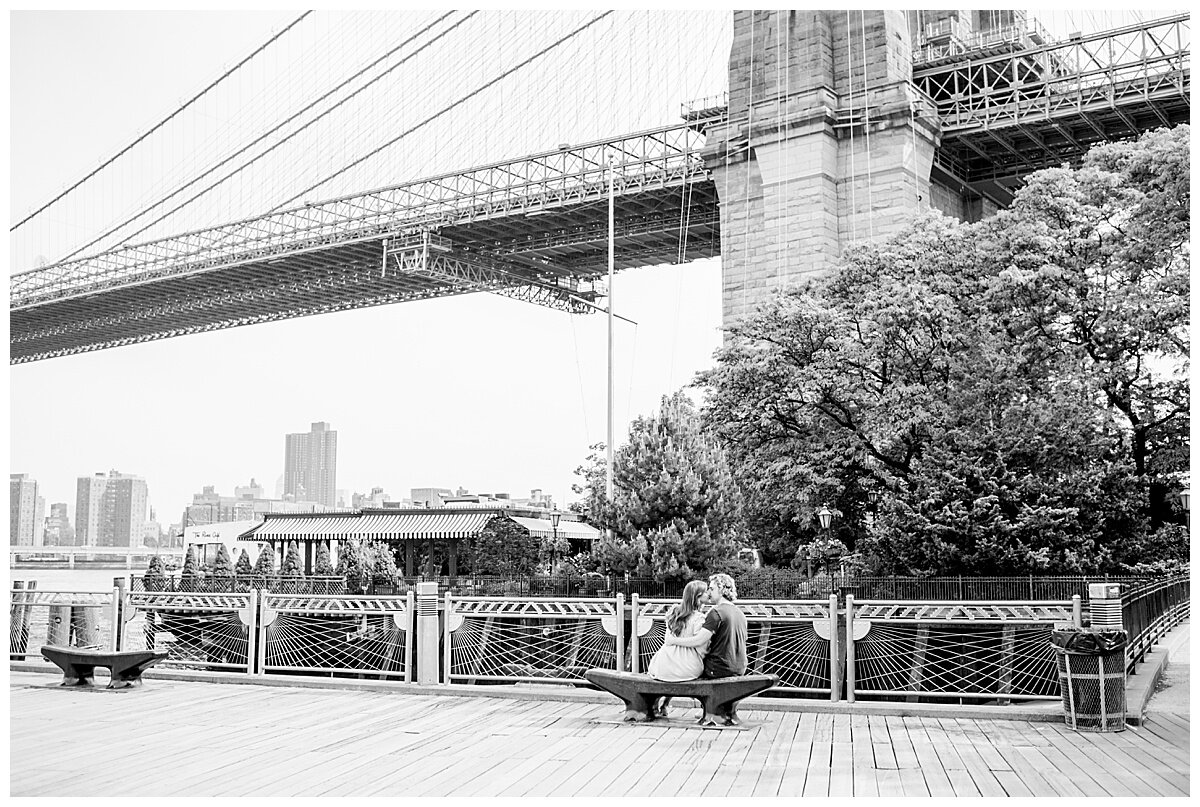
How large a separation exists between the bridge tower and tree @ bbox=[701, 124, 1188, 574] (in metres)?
11.4

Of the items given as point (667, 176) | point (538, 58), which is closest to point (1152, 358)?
point (667, 176)

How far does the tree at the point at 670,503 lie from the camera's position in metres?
23.4

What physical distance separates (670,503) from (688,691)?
1454 centimetres

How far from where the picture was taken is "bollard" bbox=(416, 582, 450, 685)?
1197cm

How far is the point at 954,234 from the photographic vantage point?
2288cm

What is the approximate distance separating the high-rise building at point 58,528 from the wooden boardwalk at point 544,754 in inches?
1015

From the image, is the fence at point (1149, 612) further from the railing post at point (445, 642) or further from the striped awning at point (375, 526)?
the striped awning at point (375, 526)

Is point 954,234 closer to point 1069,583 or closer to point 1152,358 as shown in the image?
point 1152,358

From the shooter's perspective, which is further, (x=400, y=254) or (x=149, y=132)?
(x=149, y=132)

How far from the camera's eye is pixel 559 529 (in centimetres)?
4719

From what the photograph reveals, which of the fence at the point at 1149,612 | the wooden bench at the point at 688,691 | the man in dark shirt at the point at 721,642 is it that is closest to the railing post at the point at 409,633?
the wooden bench at the point at 688,691

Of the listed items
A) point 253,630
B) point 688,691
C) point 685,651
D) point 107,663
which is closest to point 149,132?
point 253,630

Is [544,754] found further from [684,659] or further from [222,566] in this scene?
[222,566]

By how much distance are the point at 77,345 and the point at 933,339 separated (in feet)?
205
